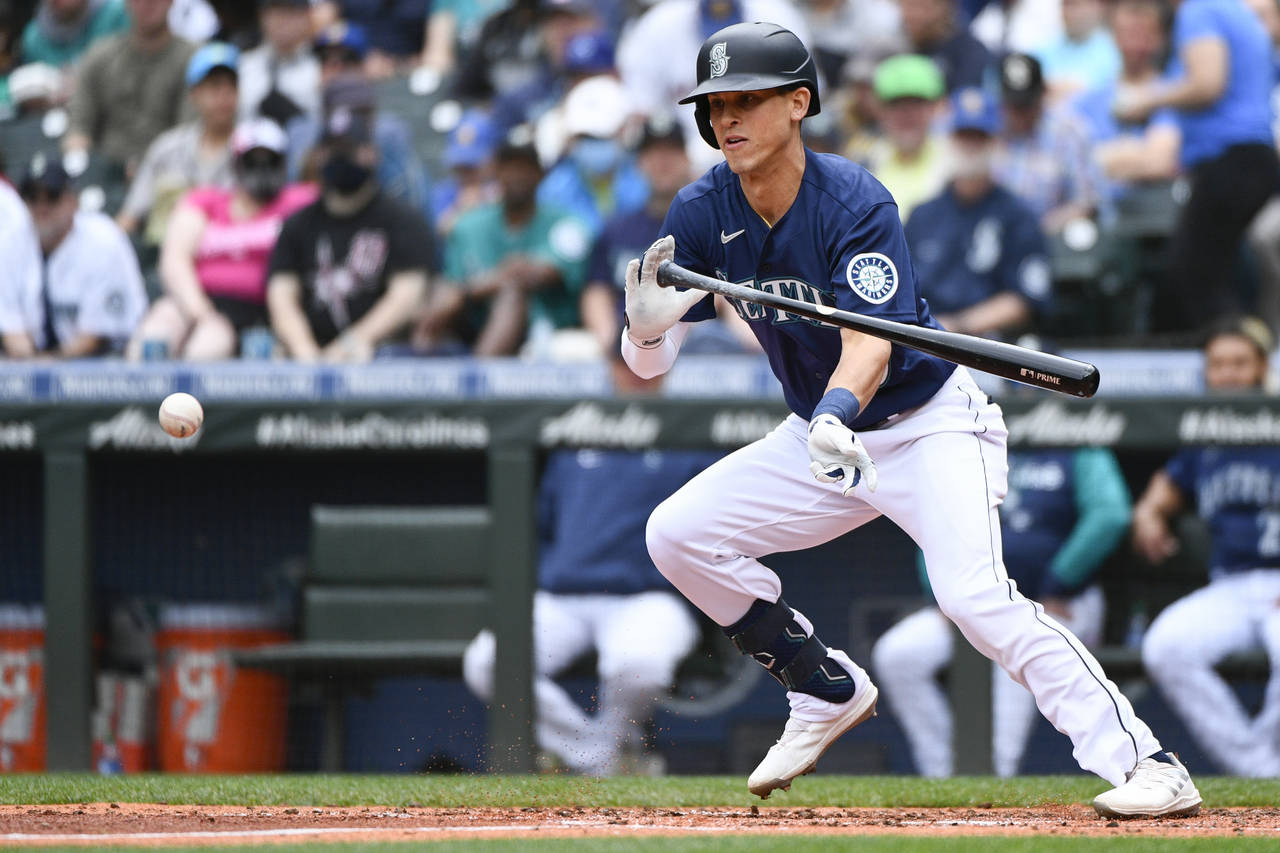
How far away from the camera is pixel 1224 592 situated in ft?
18.7

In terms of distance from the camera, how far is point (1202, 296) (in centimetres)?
690

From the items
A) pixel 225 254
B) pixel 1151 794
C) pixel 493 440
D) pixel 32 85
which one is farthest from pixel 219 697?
pixel 32 85

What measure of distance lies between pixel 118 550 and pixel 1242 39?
4.92 meters

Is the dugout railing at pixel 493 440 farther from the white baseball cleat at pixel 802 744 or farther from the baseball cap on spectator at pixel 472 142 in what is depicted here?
the baseball cap on spectator at pixel 472 142

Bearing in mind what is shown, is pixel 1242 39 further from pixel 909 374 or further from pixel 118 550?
pixel 118 550

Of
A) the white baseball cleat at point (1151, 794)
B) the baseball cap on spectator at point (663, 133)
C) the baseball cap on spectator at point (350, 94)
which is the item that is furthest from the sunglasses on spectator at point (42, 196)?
the white baseball cleat at point (1151, 794)

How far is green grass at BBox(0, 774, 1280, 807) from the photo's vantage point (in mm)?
4492

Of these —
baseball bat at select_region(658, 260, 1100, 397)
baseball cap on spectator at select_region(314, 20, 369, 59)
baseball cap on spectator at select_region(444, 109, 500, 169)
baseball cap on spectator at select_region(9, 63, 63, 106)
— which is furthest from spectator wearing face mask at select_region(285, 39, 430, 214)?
baseball bat at select_region(658, 260, 1100, 397)

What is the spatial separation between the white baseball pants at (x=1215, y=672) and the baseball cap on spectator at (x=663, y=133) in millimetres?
2834

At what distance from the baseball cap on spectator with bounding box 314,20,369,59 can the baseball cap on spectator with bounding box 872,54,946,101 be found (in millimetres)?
2862

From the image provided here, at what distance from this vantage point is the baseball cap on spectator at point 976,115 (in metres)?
7.00

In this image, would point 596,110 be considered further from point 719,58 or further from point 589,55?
point 719,58

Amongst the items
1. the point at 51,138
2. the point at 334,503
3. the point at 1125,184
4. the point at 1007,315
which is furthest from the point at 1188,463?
the point at 51,138

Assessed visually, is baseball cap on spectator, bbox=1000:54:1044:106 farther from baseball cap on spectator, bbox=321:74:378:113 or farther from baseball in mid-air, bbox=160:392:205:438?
baseball in mid-air, bbox=160:392:205:438
